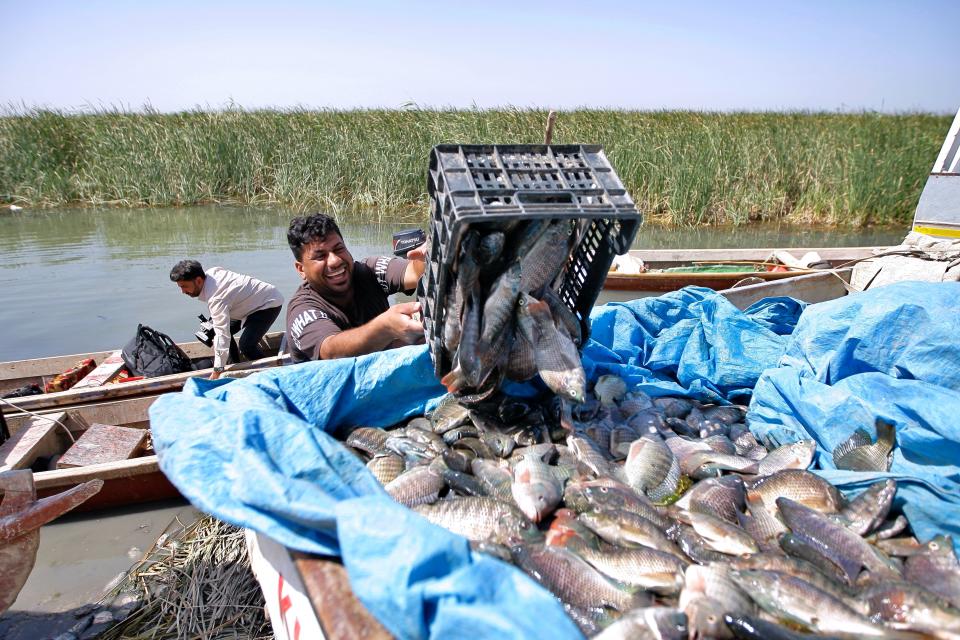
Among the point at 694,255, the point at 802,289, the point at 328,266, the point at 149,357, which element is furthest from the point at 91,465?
the point at 694,255

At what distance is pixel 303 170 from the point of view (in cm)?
1423

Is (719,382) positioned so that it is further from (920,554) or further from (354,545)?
(354,545)

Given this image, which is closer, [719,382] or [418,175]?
[719,382]

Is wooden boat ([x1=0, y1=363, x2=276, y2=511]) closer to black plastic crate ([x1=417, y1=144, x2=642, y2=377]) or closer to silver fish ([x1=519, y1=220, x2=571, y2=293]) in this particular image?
black plastic crate ([x1=417, y1=144, x2=642, y2=377])

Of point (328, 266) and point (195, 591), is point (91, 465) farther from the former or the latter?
point (328, 266)

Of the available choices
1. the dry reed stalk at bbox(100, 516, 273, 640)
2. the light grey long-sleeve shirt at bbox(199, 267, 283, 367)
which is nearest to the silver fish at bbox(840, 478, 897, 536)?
the dry reed stalk at bbox(100, 516, 273, 640)

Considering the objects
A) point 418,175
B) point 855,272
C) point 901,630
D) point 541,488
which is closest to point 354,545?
point 541,488

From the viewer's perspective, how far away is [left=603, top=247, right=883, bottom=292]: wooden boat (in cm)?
787

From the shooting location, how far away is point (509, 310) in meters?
2.57

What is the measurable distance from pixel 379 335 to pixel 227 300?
2.86 metres

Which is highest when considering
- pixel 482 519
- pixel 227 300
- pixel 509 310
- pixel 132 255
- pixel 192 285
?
pixel 509 310

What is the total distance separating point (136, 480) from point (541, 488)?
2797 mm

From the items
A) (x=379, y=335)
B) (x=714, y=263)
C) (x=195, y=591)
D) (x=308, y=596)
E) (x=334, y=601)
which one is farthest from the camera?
(x=714, y=263)

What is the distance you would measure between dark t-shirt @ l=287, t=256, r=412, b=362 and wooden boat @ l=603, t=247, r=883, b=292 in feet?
12.1
